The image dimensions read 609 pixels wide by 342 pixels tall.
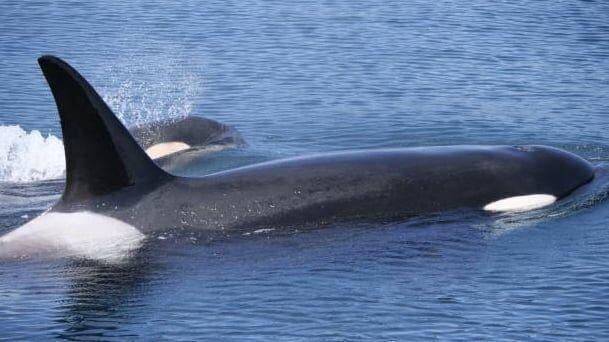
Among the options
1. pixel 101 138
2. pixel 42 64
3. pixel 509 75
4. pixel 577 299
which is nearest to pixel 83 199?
pixel 101 138

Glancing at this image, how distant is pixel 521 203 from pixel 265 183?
2.78m

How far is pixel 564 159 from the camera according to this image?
48.1 ft

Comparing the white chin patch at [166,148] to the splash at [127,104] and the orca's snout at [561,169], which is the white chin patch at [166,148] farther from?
the orca's snout at [561,169]

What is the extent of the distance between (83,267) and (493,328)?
3875 millimetres

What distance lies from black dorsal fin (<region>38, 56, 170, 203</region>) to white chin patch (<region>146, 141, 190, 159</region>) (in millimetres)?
5535

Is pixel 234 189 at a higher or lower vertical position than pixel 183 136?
higher

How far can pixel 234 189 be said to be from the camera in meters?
13.1

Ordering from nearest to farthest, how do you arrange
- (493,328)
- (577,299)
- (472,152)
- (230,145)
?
(493,328) < (577,299) < (472,152) < (230,145)

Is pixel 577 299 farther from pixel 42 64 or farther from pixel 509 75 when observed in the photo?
pixel 509 75

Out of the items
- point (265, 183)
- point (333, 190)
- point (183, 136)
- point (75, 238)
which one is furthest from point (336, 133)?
point (75, 238)

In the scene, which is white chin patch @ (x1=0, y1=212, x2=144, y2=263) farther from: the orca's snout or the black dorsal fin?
the orca's snout

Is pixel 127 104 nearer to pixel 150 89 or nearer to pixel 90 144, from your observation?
pixel 150 89

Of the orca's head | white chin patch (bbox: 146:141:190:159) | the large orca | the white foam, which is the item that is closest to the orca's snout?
the orca's head

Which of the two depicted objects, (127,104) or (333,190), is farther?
(127,104)
